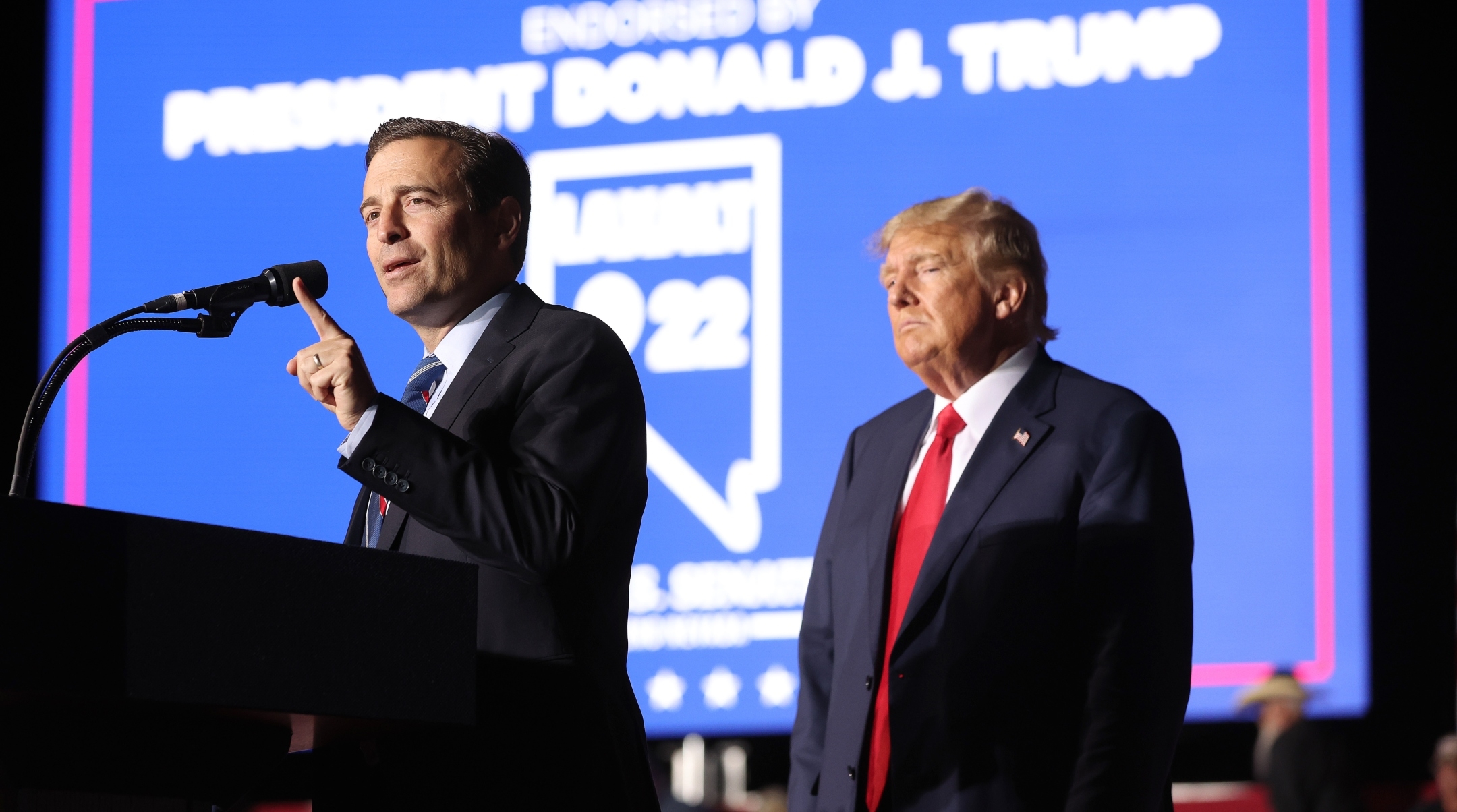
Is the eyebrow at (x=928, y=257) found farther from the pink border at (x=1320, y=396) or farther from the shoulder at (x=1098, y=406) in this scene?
the pink border at (x=1320, y=396)

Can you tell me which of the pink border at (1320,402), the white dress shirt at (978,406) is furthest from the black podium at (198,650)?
the pink border at (1320,402)

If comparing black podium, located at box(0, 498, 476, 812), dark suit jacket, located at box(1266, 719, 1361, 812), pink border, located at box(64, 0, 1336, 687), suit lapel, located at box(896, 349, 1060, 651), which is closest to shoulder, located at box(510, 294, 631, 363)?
black podium, located at box(0, 498, 476, 812)

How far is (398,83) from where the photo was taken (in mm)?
4656

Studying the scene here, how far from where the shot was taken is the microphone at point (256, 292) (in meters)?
1.68

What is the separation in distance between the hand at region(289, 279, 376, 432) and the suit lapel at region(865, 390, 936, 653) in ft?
3.15

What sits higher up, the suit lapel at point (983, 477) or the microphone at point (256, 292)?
the microphone at point (256, 292)

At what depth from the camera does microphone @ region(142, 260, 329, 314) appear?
168cm

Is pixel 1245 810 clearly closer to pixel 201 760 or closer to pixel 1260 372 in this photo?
pixel 1260 372

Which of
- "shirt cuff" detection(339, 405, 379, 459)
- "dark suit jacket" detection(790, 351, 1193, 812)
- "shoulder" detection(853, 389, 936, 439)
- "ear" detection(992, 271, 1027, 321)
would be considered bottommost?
"dark suit jacket" detection(790, 351, 1193, 812)

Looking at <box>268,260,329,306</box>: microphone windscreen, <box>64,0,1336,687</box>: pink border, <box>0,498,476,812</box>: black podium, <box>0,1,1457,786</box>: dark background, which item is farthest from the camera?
<box>0,1,1457,786</box>: dark background

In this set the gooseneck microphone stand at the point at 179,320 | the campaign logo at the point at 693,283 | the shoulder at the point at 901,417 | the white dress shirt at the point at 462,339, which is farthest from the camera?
the campaign logo at the point at 693,283

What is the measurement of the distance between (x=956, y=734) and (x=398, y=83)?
3.08 m

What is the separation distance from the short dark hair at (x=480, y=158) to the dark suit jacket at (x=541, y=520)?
0.66 feet

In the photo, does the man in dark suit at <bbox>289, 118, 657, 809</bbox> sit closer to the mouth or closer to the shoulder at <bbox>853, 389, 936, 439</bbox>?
the mouth
